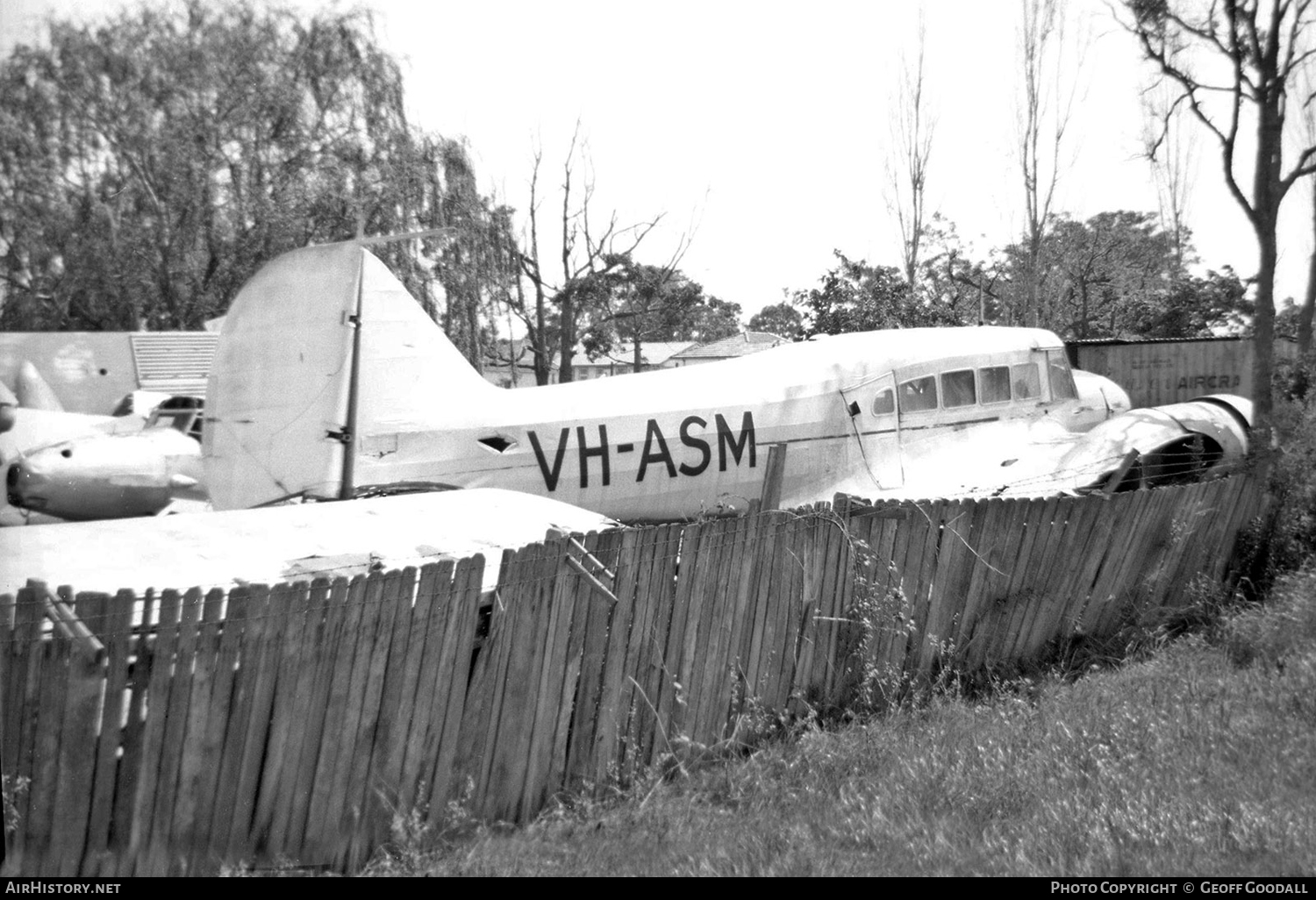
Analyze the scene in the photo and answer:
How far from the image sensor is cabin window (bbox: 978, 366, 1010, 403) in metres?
10.9

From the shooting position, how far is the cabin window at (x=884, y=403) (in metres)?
9.95

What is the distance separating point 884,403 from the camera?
32.8 ft

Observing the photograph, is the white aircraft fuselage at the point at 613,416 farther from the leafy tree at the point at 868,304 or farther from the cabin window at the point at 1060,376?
the leafy tree at the point at 868,304

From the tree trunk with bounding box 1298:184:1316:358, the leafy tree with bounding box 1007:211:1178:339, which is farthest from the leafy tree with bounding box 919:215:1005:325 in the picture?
the tree trunk with bounding box 1298:184:1316:358

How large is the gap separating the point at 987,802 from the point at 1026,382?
7.83 metres

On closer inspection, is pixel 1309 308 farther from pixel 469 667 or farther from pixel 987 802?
pixel 469 667

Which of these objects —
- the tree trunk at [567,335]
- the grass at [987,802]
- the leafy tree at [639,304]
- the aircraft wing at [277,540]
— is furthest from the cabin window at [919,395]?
the leafy tree at [639,304]

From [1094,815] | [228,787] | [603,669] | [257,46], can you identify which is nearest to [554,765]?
[603,669]

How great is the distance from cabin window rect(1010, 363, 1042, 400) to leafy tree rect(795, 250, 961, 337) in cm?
1139

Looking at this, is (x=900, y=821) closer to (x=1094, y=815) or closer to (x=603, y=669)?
(x=1094, y=815)

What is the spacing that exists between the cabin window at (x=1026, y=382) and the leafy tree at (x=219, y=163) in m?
12.7

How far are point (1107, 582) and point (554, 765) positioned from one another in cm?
442

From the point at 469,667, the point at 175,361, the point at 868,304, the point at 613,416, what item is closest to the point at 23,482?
the point at 469,667

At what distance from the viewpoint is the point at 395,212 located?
25703mm
